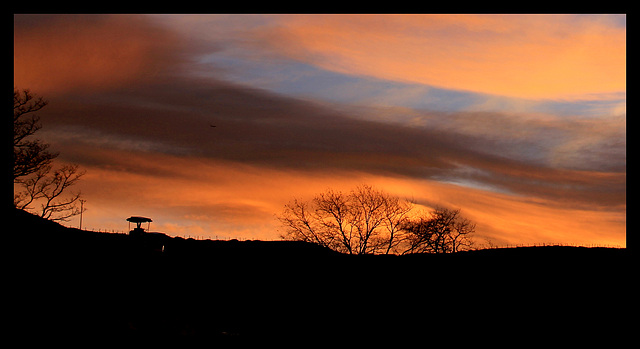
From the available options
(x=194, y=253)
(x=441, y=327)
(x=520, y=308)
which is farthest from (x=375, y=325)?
(x=194, y=253)

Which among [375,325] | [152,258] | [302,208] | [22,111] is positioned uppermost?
[22,111]

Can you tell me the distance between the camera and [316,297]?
73.9 ft

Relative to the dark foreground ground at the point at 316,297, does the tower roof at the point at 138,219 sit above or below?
above

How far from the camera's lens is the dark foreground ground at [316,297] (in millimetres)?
15320

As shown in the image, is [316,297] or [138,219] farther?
[138,219]

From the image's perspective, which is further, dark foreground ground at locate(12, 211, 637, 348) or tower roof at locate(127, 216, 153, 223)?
tower roof at locate(127, 216, 153, 223)

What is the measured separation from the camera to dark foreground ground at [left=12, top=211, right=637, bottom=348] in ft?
50.3

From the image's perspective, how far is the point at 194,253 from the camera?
115 ft

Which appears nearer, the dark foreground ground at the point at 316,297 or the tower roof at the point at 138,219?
the dark foreground ground at the point at 316,297

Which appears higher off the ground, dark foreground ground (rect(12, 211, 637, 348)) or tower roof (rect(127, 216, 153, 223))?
tower roof (rect(127, 216, 153, 223))

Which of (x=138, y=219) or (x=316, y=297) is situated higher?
(x=138, y=219)
